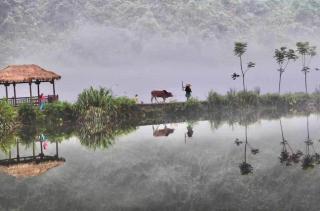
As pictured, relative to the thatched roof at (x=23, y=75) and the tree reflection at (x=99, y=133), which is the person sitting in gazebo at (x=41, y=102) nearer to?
the thatched roof at (x=23, y=75)

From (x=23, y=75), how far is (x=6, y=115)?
5094 mm

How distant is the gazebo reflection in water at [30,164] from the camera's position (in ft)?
59.3

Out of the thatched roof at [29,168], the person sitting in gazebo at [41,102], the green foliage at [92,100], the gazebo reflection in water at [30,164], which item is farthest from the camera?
the person sitting in gazebo at [41,102]

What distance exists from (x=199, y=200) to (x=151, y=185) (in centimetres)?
223

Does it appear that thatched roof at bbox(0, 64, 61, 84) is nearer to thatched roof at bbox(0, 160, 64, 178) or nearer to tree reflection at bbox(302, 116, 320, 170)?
thatched roof at bbox(0, 160, 64, 178)

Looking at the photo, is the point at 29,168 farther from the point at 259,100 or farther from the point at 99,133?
the point at 259,100

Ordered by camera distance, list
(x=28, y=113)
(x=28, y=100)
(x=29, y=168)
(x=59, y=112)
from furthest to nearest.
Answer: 1. (x=28, y=100)
2. (x=59, y=112)
3. (x=28, y=113)
4. (x=29, y=168)

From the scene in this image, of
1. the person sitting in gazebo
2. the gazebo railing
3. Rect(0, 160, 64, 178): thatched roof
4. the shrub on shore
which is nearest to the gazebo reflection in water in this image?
Rect(0, 160, 64, 178): thatched roof

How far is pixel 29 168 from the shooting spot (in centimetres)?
1909

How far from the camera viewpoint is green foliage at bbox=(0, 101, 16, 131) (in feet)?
105

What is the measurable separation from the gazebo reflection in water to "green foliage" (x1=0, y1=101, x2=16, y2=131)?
307 inches

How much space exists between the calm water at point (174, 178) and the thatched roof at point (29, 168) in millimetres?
387

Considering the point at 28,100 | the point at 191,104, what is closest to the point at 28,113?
the point at 28,100

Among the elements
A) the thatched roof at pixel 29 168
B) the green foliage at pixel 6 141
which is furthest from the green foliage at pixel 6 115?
the thatched roof at pixel 29 168
